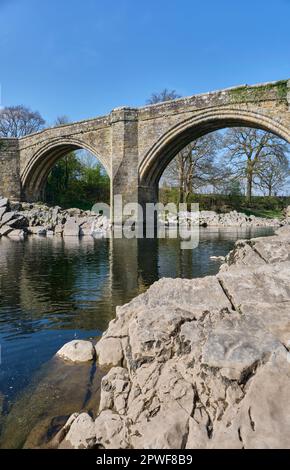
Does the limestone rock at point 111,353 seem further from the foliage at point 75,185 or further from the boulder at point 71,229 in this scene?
the foliage at point 75,185

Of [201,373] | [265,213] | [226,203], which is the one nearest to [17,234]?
[201,373]

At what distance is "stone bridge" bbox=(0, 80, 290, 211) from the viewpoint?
54.8 ft

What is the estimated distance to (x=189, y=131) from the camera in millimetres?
20094

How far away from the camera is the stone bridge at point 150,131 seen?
16703 millimetres

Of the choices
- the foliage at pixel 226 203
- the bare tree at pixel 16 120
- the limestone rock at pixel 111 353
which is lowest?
the limestone rock at pixel 111 353

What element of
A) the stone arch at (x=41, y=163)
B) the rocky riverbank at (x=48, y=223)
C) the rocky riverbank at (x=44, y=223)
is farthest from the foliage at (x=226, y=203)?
the rocky riverbank at (x=44, y=223)

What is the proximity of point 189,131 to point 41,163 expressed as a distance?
15566 millimetres

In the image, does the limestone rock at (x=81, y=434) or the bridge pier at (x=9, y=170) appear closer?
the limestone rock at (x=81, y=434)

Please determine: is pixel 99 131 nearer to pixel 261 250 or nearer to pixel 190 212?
pixel 190 212

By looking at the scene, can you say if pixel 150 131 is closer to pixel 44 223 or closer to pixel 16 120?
pixel 44 223

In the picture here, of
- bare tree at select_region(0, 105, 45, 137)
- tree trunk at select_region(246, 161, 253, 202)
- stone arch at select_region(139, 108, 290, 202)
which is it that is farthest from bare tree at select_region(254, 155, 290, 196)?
bare tree at select_region(0, 105, 45, 137)

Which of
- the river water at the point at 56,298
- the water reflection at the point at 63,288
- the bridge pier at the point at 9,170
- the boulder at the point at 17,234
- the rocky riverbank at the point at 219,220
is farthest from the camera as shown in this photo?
the bridge pier at the point at 9,170

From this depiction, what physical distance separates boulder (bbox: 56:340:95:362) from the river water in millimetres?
171

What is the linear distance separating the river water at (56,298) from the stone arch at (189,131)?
7.35 metres
